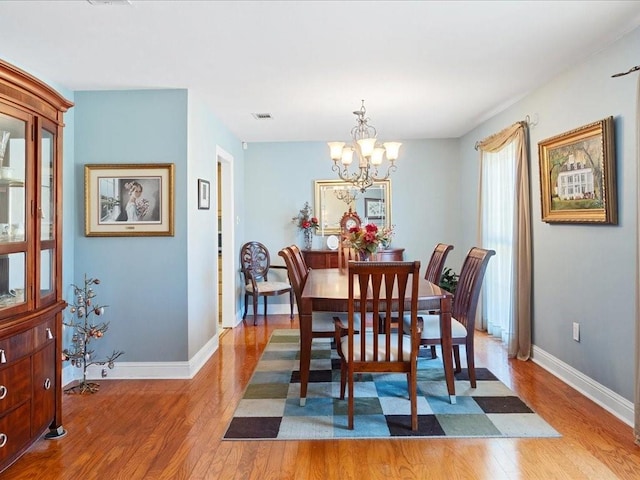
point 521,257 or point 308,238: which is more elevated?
point 308,238

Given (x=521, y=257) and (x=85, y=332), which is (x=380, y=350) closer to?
(x=521, y=257)

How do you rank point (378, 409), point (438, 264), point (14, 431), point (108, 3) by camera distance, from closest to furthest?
1. point (14, 431)
2. point (108, 3)
3. point (378, 409)
4. point (438, 264)

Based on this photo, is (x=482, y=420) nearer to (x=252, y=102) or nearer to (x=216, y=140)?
(x=252, y=102)

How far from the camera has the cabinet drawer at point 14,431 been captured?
78.1 inches

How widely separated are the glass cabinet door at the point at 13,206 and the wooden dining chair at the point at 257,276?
3231mm

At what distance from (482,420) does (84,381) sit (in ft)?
9.27

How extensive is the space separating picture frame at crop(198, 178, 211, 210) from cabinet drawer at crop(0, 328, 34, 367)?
189 centimetres

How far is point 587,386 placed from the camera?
301 centimetres

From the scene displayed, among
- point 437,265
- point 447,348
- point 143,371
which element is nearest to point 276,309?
point 143,371

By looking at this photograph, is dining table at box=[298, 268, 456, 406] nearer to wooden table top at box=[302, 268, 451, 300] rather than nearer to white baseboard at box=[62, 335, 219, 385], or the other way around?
wooden table top at box=[302, 268, 451, 300]

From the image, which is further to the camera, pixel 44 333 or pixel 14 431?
pixel 44 333

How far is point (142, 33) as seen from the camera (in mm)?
2508

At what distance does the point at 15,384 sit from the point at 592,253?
11.3ft

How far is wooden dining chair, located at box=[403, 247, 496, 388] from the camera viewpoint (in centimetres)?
299
